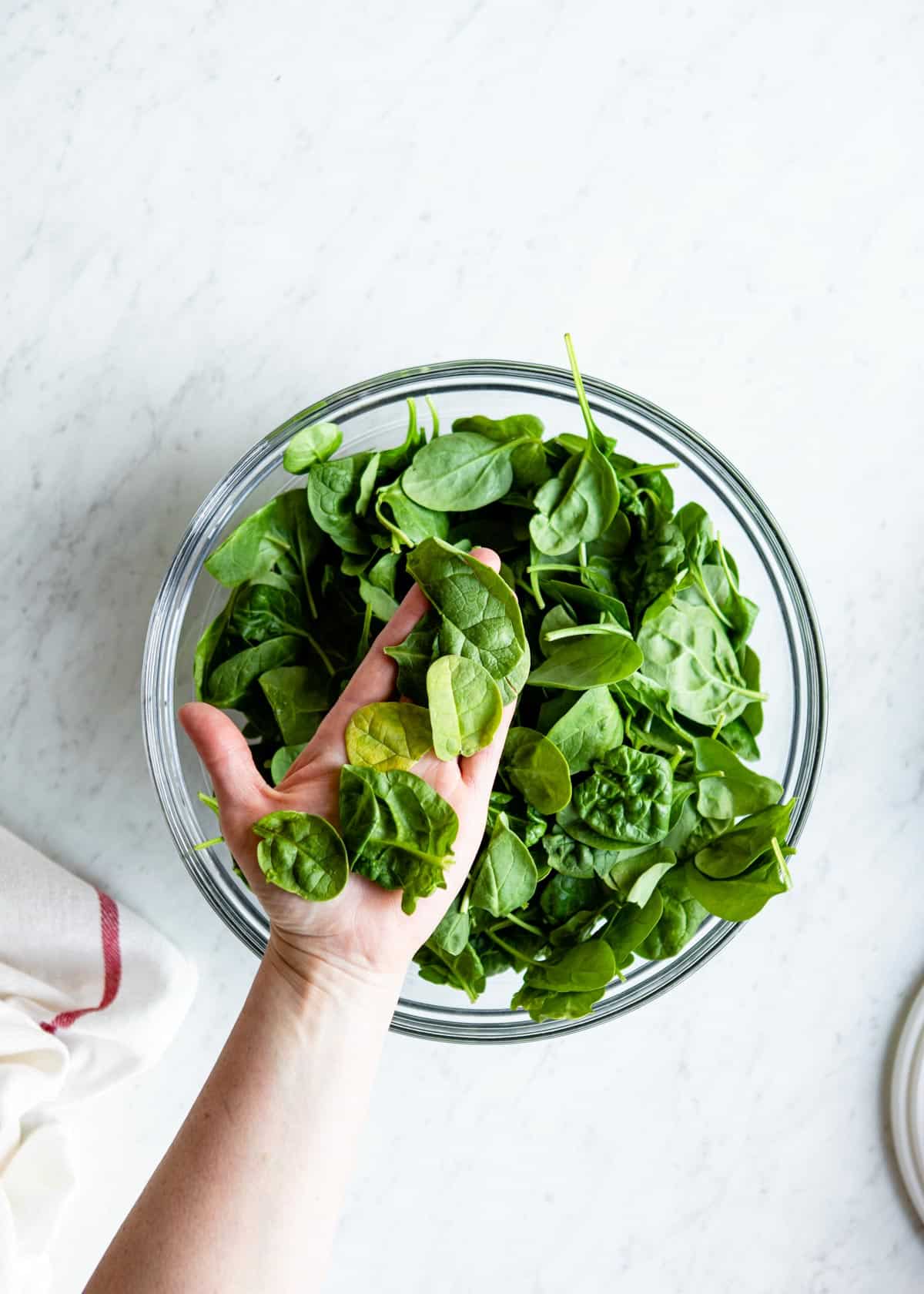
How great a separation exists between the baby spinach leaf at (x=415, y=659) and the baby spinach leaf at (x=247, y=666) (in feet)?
0.39

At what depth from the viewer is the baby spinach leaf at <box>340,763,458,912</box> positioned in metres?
0.64

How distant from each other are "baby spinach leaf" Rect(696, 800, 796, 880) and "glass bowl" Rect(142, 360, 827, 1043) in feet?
0.33

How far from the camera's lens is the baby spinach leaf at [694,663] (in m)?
0.76

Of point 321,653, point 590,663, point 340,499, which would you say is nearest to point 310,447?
point 340,499

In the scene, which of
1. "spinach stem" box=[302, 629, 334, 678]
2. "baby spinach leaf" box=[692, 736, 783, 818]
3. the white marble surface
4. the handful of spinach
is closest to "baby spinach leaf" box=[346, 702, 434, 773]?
the handful of spinach

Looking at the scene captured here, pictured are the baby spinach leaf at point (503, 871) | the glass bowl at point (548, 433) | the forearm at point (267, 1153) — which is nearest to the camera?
the forearm at point (267, 1153)

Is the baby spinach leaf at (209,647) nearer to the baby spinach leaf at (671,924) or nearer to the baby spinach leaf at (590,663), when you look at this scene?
the baby spinach leaf at (590,663)

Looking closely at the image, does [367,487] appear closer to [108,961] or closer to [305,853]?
[305,853]

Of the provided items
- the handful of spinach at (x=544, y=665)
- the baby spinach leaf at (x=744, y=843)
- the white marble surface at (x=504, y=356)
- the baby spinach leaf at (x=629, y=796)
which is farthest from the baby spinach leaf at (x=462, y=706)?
the white marble surface at (x=504, y=356)

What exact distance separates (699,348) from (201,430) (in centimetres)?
44

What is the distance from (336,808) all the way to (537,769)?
0.14 meters

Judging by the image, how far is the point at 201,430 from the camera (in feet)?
3.05

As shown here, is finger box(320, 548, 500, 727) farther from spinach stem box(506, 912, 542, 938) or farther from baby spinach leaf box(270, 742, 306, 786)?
spinach stem box(506, 912, 542, 938)

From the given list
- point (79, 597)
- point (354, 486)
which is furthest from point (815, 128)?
point (79, 597)
